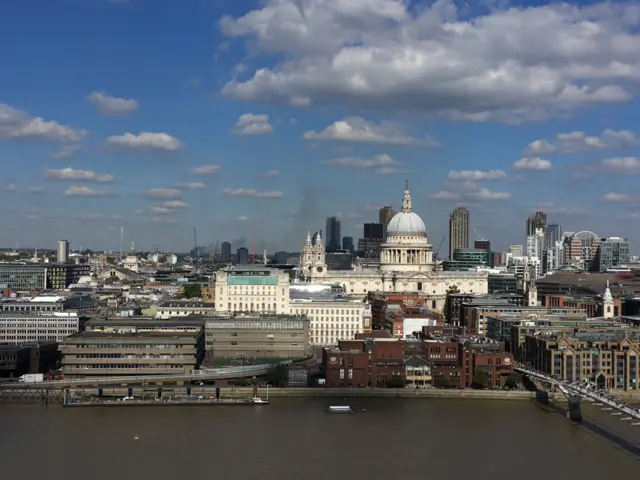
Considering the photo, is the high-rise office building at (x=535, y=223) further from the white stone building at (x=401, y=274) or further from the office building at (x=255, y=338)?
the office building at (x=255, y=338)

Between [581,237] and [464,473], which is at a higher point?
[581,237]

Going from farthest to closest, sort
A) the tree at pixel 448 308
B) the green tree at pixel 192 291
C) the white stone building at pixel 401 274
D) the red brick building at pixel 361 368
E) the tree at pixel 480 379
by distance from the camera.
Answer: the green tree at pixel 192 291 → the white stone building at pixel 401 274 → the tree at pixel 448 308 → the tree at pixel 480 379 → the red brick building at pixel 361 368

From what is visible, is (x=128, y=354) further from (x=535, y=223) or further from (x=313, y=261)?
(x=535, y=223)

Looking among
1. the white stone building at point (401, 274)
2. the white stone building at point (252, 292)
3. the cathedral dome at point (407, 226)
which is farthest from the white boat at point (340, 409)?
the cathedral dome at point (407, 226)

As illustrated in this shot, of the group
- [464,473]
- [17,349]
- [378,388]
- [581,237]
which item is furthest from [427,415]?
[581,237]

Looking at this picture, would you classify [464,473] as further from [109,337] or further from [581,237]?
[581,237]
